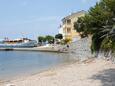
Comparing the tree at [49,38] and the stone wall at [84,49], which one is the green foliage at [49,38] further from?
the stone wall at [84,49]

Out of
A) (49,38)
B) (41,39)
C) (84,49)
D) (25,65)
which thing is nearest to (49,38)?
(49,38)

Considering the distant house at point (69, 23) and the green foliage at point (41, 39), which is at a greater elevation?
the distant house at point (69, 23)

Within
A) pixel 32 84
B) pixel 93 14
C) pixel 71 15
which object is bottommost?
pixel 32 84

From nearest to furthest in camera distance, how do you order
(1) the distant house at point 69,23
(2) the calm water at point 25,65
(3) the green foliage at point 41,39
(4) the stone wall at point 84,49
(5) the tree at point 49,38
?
1. (2) the calm water at point 25,65
2. (4) the stone wall at point 84,49
3. (1) the distant house at point 69,23
4. (5) the tree at point 49,38
5. (3) the green foliage at point 41,39

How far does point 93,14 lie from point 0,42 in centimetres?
11463

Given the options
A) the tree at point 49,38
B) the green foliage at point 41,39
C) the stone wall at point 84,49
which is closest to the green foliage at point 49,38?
the tree at point 49,38

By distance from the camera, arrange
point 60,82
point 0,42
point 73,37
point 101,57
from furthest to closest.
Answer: point 0,42 < point 73,37 < point 101,57 < point 60,82

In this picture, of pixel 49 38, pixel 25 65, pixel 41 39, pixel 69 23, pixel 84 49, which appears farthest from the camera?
pixel 41 39

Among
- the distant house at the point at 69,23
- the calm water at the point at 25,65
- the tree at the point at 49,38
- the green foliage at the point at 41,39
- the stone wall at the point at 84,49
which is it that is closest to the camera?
the calm water at the point at 25,65

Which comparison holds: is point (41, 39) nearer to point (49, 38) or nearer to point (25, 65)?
point (49, 38)

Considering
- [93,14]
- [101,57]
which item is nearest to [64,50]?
[93,14]

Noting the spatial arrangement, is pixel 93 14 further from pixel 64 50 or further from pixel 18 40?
pixel 18 40

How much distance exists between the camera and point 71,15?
102 m

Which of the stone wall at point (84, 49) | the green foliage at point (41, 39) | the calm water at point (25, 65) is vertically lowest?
the calm water at point (25, 65)
